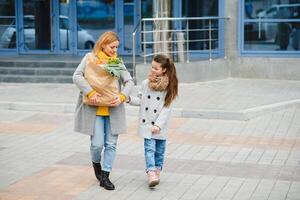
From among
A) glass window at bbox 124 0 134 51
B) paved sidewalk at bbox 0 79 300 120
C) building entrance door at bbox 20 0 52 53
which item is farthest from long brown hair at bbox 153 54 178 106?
building entrance door at bbox 20 0 52 53

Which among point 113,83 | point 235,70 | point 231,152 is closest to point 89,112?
point 113,83

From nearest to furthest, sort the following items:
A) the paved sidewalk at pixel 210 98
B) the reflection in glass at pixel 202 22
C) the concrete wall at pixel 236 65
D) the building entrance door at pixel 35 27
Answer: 1. the paved sidewalk at pixel 210 98
2. the concrete wall at pixel 236 65
3. the reflection in glass at pixel 202 22
4. the building entrance door at pixel 35 27

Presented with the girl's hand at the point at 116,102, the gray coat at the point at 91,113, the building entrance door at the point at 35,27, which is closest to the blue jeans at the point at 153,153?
the gray coat at the point at 91,113

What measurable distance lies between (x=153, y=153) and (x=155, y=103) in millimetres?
586

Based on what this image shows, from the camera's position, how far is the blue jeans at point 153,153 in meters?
7.45

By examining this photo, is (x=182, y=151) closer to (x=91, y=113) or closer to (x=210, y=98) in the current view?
(x=91, y=113)

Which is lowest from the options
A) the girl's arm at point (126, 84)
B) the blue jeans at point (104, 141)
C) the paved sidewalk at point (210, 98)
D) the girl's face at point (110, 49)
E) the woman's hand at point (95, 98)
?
the paved sidewalk at point (210, 98)

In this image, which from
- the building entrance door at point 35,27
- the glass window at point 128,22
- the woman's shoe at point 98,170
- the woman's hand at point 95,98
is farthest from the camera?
the building entrance door at point 35,27

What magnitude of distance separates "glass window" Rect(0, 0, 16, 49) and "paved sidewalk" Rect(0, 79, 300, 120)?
3679 mm

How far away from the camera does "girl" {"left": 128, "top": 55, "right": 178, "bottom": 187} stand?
24.2ft

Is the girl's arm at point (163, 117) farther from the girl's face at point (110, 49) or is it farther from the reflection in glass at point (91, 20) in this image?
the reflection in glass at point (91, 20)

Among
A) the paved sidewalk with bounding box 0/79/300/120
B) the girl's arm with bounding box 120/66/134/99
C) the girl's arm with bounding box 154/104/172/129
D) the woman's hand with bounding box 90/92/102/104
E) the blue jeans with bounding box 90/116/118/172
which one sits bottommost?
the paved sidewalk with bounding box 0/79/300/120

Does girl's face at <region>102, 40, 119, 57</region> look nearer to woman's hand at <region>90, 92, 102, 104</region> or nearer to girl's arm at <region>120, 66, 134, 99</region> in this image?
girl's arm at <region>120, 66, 134, 99</region>

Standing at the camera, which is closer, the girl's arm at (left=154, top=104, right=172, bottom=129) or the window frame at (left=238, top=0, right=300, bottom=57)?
the girl's arm at (left=154, top=104, right=172, bottom=129)
